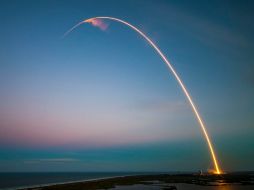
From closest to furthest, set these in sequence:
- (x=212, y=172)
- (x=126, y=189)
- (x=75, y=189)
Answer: (x=75, y=189) < (x=126, y=189) < (x=212, y=172)

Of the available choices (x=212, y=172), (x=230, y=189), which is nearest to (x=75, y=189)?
(x=230, y=189)

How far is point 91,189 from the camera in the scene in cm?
4841

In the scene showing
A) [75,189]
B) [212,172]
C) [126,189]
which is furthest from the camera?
[212,172]

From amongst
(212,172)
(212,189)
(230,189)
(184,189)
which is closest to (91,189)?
(184,189)

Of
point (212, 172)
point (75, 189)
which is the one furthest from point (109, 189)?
point (212, 172)

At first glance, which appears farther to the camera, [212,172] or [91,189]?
[212,172]

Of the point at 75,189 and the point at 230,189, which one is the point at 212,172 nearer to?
the point at 230,189

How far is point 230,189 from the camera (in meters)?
49.0

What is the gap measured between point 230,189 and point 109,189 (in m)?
20.7

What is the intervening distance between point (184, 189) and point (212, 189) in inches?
184

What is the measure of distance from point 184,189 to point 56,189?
21719 millimetres

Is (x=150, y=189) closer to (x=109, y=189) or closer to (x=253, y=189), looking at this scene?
(x=109, y=189)

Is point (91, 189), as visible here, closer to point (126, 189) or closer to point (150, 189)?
point (126, 189)

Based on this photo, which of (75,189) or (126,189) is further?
(126,189)
